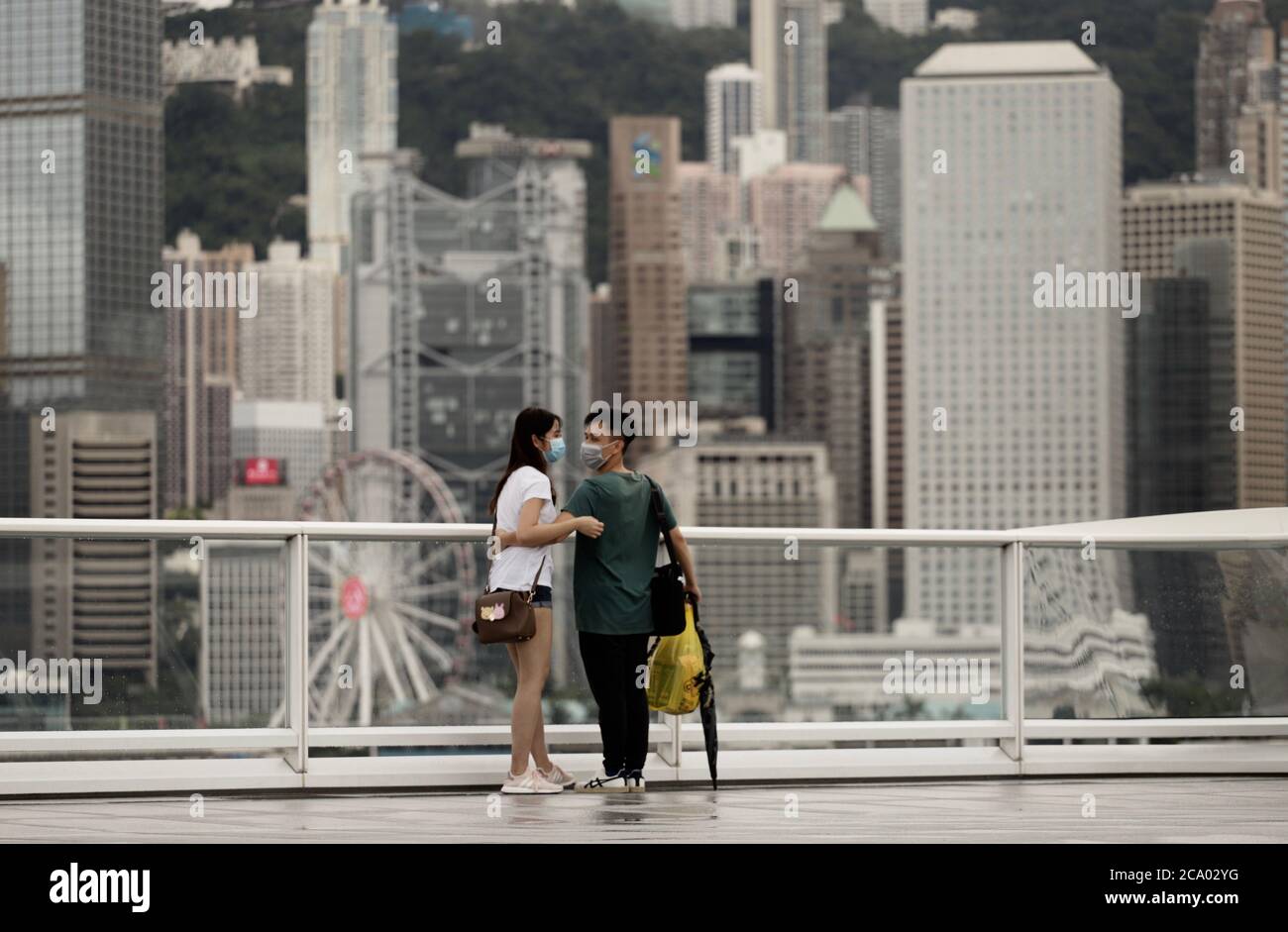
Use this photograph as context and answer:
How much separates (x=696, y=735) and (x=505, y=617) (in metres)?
1.26


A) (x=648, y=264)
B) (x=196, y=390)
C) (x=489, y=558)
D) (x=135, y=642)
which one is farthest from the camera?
(x=648, y=264)

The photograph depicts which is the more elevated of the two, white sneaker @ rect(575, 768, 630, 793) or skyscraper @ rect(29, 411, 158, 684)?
skyscraper @ rect(29, 411, 158, 684)

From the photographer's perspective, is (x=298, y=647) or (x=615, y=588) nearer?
(x=615, y=588)

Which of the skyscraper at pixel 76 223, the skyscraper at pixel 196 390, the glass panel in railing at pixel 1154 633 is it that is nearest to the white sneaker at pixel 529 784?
the glass panel in railing at pixel 1154 633

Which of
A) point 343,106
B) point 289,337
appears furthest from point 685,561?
point 343,106

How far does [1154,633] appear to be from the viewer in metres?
10.1

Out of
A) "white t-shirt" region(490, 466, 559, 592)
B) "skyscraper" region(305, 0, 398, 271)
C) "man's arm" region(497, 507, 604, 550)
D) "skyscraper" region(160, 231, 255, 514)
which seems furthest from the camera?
"skyscraper" region(305, 0, 398, 271)

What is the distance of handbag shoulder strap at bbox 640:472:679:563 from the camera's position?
28.0ft

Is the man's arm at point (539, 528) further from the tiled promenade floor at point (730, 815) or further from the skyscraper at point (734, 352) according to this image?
the skyscraper at point (734, 352)

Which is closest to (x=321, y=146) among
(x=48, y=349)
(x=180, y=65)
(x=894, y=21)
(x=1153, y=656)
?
(x=180, y=65)

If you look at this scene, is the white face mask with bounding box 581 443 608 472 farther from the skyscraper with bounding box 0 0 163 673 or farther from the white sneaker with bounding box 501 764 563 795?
the skyscraper with bounding box 0 0 163 673

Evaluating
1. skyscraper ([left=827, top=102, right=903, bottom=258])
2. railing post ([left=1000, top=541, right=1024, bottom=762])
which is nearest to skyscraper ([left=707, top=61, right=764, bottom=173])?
skyscraper ([left=827, top=102, right=903, bottom=258])

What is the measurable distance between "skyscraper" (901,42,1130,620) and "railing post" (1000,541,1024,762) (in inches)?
6405

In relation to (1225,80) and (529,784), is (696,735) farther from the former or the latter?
(1225,80)
